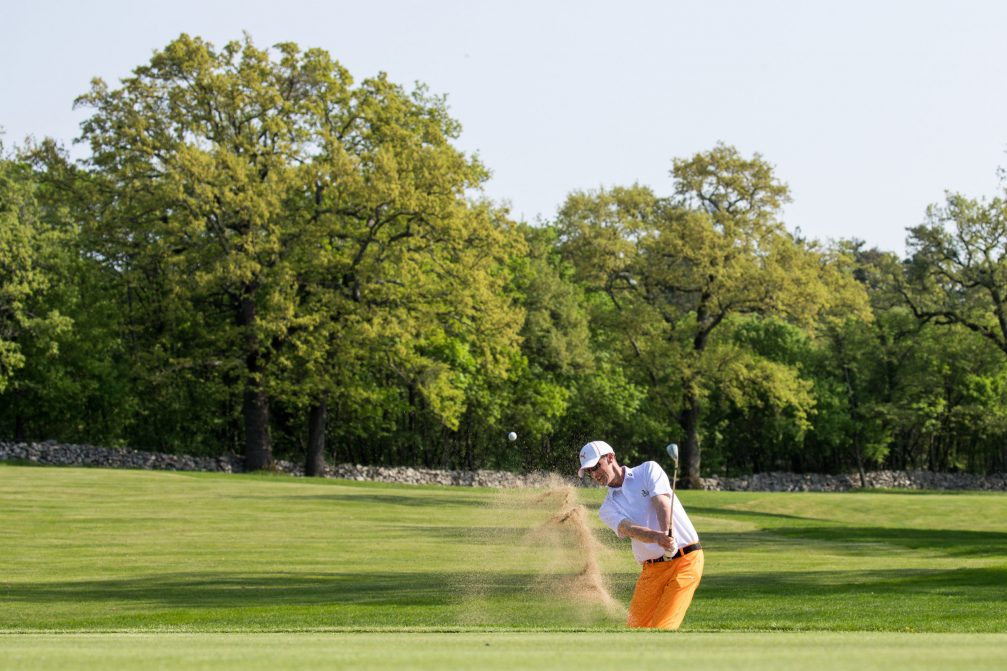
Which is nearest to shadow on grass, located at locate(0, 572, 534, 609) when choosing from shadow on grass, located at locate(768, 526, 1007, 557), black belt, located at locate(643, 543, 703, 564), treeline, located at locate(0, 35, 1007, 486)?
black belt, located at locate(643, 543, 703, 564)

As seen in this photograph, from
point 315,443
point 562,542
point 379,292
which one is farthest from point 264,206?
point 562,542

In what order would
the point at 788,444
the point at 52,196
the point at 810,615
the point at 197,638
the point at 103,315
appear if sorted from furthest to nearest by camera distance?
the point at 788,444 < the point at 103,315 < the point at 52,196 < the point at 810,615 < the point at 197,638

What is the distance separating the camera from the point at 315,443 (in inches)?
2176

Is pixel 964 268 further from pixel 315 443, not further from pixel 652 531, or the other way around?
pixel 652 531

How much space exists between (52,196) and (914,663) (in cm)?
5131

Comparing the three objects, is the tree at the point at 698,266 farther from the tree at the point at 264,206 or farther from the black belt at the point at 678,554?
the black belt at the point at 678,554

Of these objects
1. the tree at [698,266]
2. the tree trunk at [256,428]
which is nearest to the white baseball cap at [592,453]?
the tree trunk at [256,428]

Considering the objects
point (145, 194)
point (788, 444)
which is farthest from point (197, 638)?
point (788, 444)

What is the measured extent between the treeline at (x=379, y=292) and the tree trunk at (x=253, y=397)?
117 millimetres

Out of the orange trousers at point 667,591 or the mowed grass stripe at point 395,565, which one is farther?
the mowed grass stripe at point 395,565

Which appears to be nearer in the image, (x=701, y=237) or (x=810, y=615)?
(x=810, y=615)

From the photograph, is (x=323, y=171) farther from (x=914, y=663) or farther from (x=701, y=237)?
(x=914, y=663)

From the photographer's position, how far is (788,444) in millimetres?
83000

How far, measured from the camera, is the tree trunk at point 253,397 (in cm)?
5122
